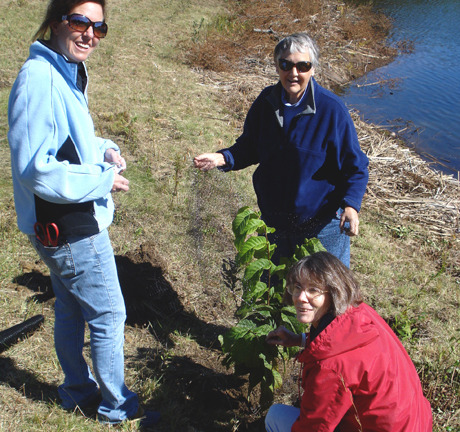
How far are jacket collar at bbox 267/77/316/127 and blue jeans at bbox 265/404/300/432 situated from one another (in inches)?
57.2

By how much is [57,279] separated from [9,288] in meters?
1.47

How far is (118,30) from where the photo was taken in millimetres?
9977

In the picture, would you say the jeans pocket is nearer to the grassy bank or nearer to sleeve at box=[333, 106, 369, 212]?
Answer: the grassy bank

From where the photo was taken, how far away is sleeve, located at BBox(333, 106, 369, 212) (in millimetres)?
2516

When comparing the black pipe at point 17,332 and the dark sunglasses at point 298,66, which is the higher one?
the dark sunglasses at point 298,66

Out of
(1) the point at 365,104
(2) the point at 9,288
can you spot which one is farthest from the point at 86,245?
(1) the point at 365,104

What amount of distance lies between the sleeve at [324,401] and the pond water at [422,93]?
6253mm

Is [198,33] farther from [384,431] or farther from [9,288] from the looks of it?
[384,431]

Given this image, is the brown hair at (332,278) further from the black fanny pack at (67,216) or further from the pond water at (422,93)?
the pond water at (422,93)

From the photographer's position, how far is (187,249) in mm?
4012

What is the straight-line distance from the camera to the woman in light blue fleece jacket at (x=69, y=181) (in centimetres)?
168

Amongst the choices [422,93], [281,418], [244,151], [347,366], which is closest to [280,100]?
[244,151]

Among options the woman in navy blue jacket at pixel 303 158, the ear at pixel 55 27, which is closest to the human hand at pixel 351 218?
the woman in navy blue jacket at pixel 303 158

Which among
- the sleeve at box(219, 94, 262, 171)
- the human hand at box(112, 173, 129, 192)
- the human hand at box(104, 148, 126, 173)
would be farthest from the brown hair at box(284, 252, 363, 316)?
the sleeve at box(219, 94, 262, 171)
